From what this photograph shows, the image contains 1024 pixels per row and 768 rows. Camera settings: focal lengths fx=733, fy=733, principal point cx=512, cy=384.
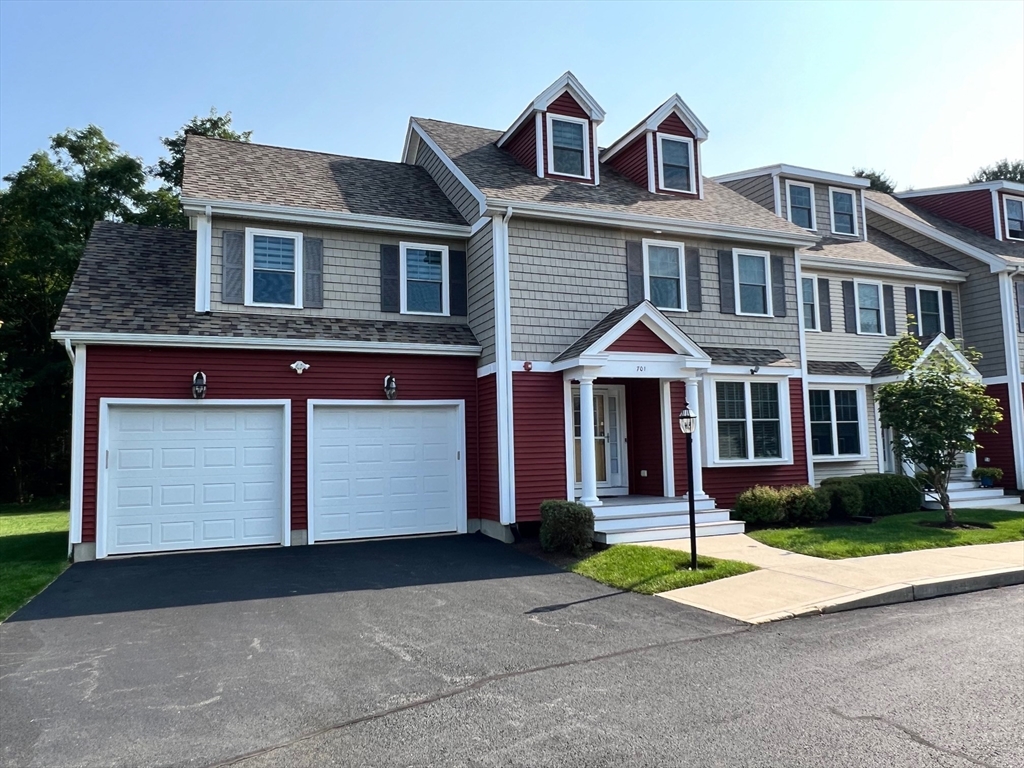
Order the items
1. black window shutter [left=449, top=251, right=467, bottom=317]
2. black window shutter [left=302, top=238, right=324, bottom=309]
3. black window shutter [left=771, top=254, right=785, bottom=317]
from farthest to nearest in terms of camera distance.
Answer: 1. black window shutter [left=771, top=254, right=785, bottom=317]
2. black window shutter [left=449, top=251, right=467, bottom=317]
3. black window shutter [left=302, top=238, right=324, bottom=309]

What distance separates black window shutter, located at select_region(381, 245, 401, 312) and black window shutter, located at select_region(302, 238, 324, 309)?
1.09 meters

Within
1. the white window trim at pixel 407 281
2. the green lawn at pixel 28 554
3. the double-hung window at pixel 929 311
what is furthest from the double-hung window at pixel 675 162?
the green lawn at pixel 28 554

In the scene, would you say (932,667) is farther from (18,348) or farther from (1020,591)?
(18,348)

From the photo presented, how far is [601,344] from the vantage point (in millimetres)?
12188

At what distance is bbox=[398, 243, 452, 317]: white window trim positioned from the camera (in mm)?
13508

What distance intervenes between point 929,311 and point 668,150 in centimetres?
880

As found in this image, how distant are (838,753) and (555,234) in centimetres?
1023

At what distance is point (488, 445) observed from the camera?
12.8m

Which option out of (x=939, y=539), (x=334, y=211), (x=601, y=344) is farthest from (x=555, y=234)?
(x=939, y=539)

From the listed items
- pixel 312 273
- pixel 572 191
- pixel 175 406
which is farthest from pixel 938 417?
pixel 175 406

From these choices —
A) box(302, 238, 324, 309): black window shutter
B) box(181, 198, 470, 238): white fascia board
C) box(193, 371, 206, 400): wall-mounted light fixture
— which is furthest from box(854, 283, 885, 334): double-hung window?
box(193, 371, 206, 400): wall-mounted light fixture

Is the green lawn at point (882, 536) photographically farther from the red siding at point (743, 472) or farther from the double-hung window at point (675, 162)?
the double-hung window at point (675, 162)

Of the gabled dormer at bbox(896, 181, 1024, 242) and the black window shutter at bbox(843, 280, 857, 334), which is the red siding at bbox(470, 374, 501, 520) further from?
the gabled dormer at bbox(896, 181, 1024, 242)

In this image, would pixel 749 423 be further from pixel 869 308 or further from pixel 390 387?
pixel 390 387
